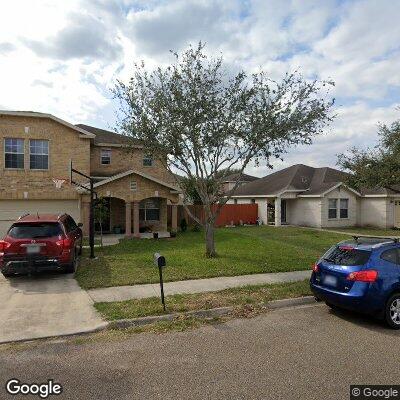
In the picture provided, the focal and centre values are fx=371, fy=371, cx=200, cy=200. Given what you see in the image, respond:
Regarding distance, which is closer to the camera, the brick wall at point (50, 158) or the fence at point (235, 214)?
the brick wall at point (50, 158)

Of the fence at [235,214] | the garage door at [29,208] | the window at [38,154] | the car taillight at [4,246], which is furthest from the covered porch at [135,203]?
the car taillight at [4,246]

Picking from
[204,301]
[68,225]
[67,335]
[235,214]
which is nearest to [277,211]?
[235,214]

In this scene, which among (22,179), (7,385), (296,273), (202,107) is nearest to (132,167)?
(22,179)

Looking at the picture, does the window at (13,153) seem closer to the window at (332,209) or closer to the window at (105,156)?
the window at (105,156)

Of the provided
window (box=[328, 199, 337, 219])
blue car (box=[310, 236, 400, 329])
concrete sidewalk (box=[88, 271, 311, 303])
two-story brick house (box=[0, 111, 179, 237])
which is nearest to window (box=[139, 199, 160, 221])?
two-story brick house (box=[0, 111, 179, 237])

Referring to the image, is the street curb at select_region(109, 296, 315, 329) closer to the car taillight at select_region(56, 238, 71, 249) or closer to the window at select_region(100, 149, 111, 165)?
the car taillight at select_region(56, 238, 71, 249)

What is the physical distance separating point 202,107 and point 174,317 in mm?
7487

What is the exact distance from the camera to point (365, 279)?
6273 millimetres

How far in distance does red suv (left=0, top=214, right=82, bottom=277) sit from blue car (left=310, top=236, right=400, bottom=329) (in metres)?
6.53

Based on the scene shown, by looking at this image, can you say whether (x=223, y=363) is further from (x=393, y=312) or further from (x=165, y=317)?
(x=393, y=312)

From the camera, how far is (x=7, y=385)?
14.2 ft

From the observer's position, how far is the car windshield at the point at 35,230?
978 centimetres

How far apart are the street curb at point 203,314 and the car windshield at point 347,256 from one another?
4.16 ft

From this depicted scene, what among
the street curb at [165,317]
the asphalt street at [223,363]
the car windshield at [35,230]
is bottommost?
the asphalt street at [223,363]
